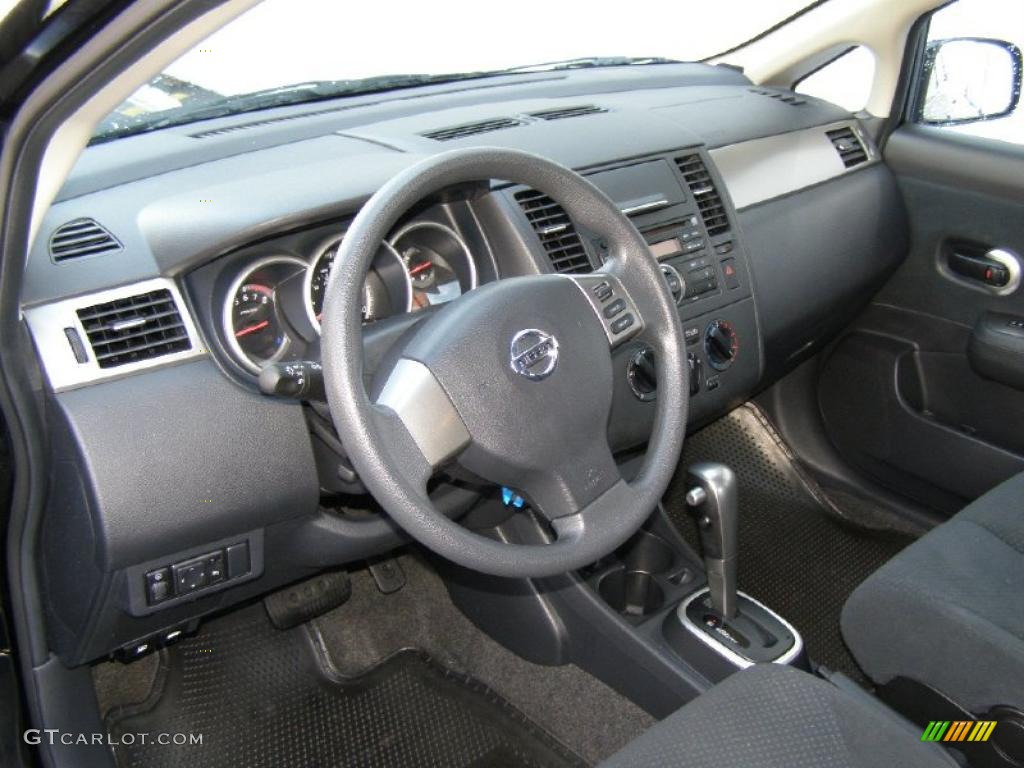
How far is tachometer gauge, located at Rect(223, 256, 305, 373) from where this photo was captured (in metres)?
1.58

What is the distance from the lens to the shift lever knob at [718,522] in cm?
199

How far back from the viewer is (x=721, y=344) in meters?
2.17

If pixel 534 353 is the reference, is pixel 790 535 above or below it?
below

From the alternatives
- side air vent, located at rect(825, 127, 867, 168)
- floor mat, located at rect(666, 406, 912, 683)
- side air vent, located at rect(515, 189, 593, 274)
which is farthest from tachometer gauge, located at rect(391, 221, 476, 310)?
side air vent, located at rect(825, 127, 867, 168)

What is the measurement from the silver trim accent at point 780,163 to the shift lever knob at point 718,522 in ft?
2.06

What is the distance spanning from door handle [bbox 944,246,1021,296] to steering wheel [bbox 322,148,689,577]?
120cm

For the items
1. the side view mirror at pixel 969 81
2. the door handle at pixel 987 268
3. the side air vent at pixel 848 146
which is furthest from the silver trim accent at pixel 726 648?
the side view mirror at pixel 969 81

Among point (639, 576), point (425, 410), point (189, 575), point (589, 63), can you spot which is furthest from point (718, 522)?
point (589, 63)

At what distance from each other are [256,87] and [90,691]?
1.19 m

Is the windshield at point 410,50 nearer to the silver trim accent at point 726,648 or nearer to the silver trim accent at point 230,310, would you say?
the silver trim accent at point 230,310

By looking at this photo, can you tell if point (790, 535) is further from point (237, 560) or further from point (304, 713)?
point (237, 560)

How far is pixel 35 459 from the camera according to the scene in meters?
1.53

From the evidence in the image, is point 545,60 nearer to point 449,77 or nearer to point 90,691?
point 449,77

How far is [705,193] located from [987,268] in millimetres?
750
